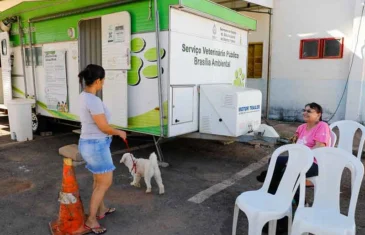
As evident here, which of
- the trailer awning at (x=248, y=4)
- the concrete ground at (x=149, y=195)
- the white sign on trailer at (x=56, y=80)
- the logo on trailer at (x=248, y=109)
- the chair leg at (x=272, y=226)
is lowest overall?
the concrete ground at (x=149, y=195)

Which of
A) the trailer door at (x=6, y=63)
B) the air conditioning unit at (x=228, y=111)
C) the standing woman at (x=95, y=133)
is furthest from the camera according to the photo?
the trailer door at (x=6, y=63)

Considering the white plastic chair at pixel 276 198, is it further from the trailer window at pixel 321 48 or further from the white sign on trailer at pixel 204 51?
the trailer window at pixel 321 48

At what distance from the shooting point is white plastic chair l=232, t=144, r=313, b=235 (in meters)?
2.59

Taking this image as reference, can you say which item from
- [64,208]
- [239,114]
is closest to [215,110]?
[239,114]

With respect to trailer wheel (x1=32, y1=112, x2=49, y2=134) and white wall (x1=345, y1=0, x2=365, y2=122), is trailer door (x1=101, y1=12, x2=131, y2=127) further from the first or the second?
white wall (x1=345, y1=0, x2=365, y2=122)

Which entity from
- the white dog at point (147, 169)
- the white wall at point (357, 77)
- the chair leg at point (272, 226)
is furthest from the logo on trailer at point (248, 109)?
the white wall at point (357, 77)

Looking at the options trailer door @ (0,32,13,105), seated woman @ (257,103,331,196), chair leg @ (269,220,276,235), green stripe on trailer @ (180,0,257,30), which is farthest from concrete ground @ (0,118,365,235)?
green stripe on trailer @ (180,0,257,30)

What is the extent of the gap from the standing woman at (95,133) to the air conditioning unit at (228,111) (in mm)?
2256

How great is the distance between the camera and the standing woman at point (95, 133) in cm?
288

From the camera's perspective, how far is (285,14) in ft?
29.1

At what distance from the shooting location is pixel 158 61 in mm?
4633

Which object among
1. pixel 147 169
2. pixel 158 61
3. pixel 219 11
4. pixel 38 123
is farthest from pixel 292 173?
pixel 38 123

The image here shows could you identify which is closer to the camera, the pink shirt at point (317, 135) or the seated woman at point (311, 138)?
the seated woman at point (311, 138)

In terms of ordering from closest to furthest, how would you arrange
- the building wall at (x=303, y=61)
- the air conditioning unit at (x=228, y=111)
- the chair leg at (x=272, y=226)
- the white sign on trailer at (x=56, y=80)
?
the chair leg at (x=272, y=226)
the air conditioning unit at (x=228, y=111)
the white sign on trailer at (x=56, y=80)
the building wall at (x=303, y=61)
